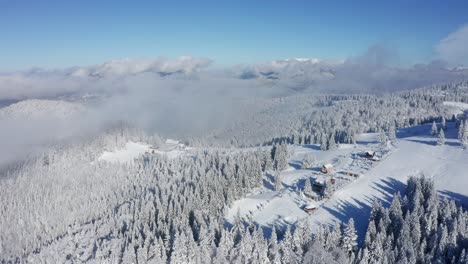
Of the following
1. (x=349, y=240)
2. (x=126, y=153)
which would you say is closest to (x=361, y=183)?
(x=349, y=240)

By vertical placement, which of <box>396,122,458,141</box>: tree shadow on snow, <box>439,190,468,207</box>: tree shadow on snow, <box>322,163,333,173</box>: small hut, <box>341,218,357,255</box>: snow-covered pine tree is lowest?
<box>341,218,357,255</box>: snow-covered pine tree

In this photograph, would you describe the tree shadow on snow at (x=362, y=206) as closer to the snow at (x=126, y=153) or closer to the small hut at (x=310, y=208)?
the small hut at (x=310, y=208)

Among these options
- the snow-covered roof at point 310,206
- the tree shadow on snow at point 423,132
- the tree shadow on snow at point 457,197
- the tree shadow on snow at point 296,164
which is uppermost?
the tree shadow on snow at point 423,132

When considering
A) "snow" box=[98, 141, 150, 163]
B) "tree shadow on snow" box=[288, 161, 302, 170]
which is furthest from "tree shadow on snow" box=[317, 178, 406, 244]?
"snow" box=[98, 141, 150, 163]

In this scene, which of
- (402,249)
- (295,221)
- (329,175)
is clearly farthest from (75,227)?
(402,249)

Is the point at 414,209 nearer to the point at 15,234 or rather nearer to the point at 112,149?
the point at 15,234

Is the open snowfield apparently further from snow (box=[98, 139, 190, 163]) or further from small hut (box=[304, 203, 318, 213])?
snow (box=[98, 139, 190, 163])

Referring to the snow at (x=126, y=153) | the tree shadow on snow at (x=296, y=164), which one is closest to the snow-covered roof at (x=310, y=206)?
the tree shadow on snow at (x=296, y=164)

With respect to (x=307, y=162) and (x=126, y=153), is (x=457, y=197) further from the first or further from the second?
(x=126, y=153)
